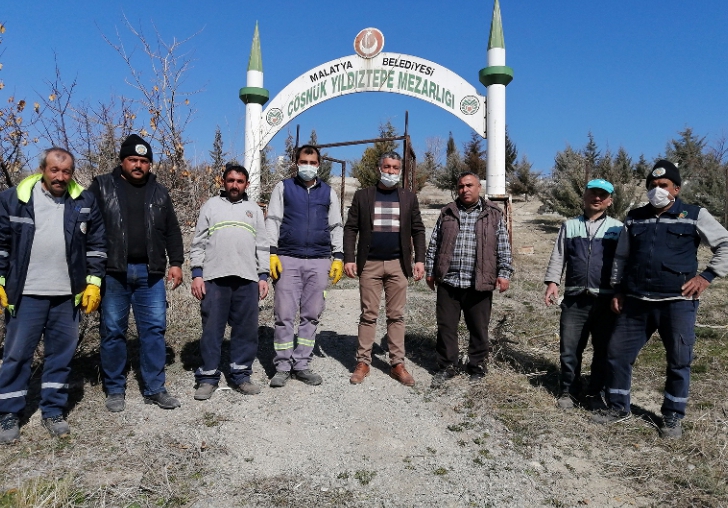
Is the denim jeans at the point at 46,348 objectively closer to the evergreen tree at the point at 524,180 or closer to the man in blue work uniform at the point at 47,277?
the man in blue work uniform at the point at 47,277

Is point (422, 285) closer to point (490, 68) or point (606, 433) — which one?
point (490, 68)

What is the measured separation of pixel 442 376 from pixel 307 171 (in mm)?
2078

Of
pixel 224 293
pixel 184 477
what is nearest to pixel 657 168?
pixel 224 293

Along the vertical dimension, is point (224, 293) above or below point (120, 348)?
above

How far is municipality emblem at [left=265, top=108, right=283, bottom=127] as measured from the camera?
9.27 m

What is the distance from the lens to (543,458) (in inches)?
127

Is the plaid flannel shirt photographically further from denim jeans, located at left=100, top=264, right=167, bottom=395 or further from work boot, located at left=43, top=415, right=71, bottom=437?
work boot, located at left=43, top=415, right=71, bottom=437

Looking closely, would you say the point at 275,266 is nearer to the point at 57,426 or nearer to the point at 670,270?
the point at 57,426

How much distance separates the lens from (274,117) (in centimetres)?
933

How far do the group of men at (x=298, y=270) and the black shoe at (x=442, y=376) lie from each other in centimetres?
1

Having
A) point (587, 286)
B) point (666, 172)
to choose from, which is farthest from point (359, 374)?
point (666, 172)

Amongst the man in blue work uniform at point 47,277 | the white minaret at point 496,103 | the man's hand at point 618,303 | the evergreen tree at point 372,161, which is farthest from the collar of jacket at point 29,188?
the evergreen tree at point 372,161

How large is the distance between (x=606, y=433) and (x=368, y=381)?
73.8 inches

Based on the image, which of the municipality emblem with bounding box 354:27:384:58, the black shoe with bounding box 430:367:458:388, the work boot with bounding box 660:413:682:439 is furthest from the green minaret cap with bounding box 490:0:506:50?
the work boot with bounding box 660:413:682:439
